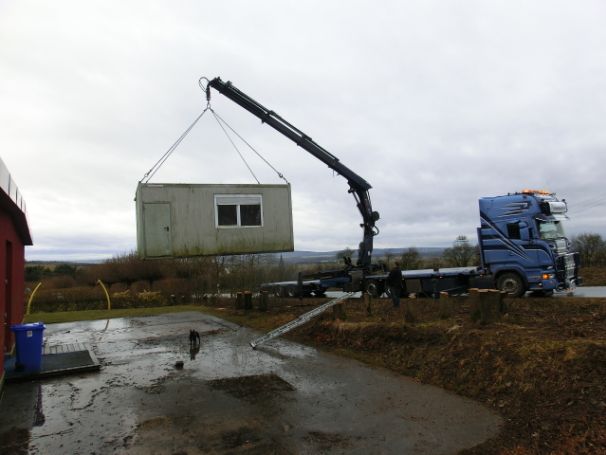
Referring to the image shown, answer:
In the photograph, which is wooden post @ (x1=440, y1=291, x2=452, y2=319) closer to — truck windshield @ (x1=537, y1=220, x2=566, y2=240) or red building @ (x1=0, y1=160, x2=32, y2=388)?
truck windshield @ (x1=537, y1=220, x2=566, y2=240)

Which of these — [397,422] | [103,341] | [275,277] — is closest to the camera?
[397,422]

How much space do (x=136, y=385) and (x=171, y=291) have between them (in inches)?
758

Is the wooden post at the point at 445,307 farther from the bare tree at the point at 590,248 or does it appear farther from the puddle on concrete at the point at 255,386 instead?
the bare tree at the point at 590,248

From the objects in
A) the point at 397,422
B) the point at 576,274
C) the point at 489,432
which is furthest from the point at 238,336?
the point at 576,274

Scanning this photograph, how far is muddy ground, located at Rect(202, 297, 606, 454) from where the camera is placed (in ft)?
15.6

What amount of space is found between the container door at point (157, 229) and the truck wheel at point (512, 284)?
10165 mm

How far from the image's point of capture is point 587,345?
605 centimetres

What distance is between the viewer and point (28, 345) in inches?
306

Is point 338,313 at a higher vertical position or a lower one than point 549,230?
lower

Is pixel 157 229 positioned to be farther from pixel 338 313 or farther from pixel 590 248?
pixel 590 248

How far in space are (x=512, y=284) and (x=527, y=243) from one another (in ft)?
4.48

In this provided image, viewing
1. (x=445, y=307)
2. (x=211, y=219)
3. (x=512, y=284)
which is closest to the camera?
(x=211, y=219)

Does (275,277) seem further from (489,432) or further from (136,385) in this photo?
(489,432)

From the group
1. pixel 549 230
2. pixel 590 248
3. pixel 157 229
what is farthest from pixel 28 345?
pixel 590 248
